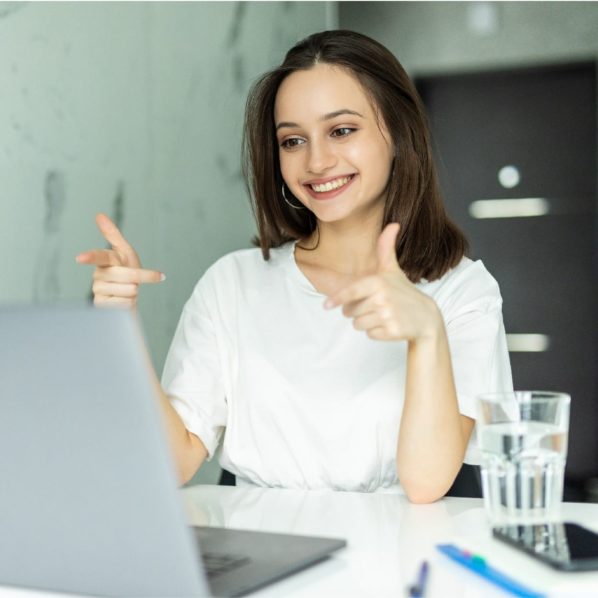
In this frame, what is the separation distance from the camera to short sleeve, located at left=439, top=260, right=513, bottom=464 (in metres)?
1.56

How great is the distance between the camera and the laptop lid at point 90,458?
710 millimetres

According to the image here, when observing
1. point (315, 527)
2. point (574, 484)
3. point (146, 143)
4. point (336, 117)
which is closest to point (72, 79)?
point (146, 143)

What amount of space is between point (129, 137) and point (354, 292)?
1192 millimetres

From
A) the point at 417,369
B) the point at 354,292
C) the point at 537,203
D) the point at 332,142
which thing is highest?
the point at 332,142

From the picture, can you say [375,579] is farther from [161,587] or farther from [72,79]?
[72,79]

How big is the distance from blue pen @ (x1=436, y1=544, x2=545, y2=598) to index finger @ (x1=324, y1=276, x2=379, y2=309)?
0.31m

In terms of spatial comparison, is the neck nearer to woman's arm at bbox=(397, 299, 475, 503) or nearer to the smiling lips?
the smiling lips

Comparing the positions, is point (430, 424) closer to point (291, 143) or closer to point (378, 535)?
point (378, 535)

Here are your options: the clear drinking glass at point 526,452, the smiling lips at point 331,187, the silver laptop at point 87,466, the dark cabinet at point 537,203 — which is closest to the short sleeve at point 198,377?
the smiling lips at point 331,187

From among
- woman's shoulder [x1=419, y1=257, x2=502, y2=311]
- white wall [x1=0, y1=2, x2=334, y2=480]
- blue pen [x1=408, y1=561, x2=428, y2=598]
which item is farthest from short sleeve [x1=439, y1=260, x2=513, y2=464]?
white wall [x1=0, y1=2, x2=334, y2=480]

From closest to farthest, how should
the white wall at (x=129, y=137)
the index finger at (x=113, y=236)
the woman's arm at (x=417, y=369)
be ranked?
the woman's arm at (x=417, y=369), the index finger at (x=113, y=236), the white wall at (x=129, y=137)

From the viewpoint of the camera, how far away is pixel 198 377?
172 centimetres

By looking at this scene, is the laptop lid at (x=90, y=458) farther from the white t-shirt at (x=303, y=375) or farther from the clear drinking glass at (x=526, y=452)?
the white t-shirt at (x=303, y=375)

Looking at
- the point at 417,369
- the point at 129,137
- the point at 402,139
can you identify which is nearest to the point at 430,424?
the point at 417,369
